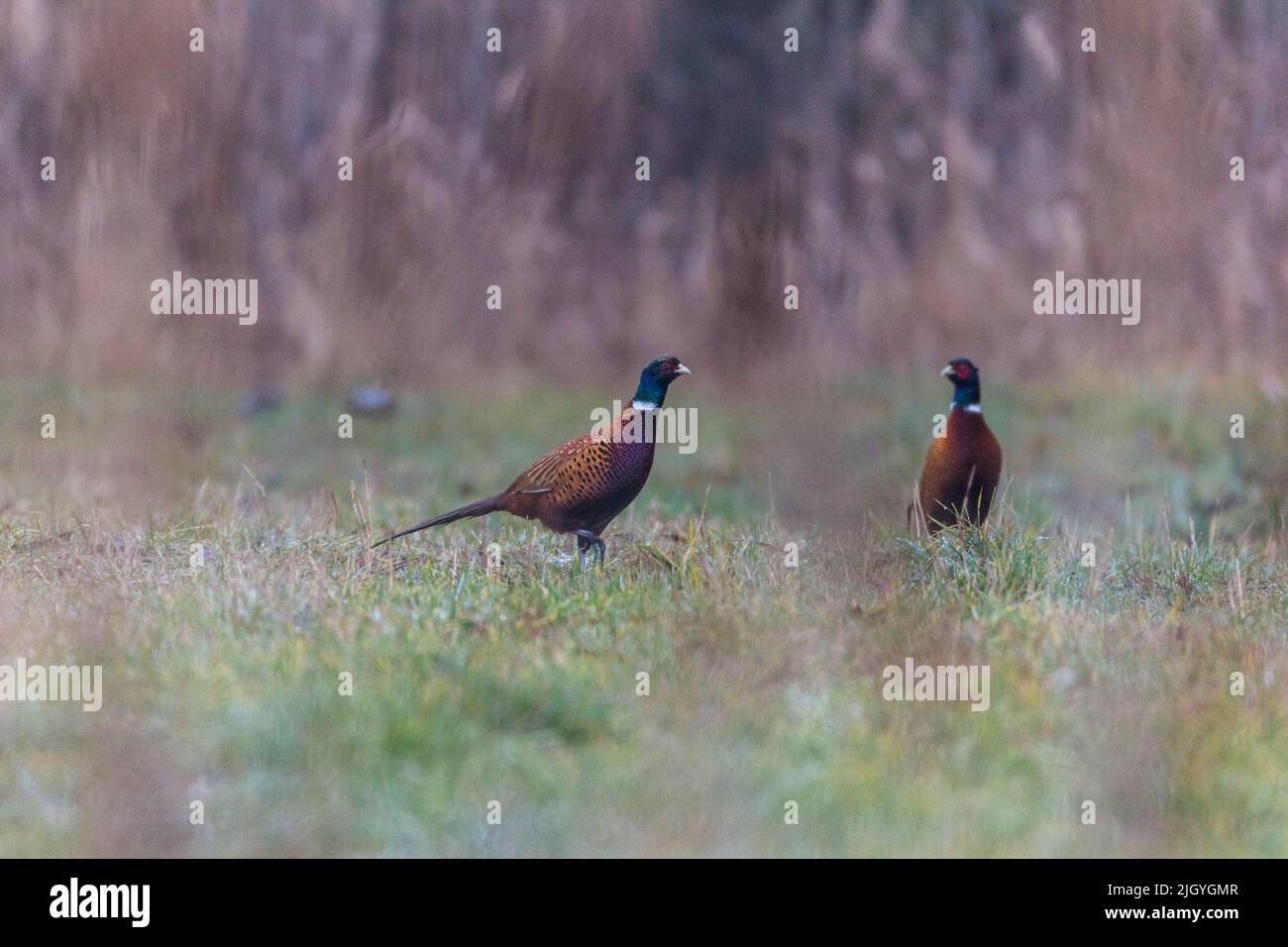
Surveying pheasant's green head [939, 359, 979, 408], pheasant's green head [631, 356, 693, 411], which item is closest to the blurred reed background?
pheasant's green head [939, 359, 979, 408]

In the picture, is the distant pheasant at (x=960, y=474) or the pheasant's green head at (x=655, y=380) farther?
the distant pheasant at (x=960, y=474)

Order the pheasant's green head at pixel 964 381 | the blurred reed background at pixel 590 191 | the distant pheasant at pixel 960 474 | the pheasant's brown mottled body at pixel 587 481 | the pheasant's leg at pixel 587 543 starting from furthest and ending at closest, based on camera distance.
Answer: the blurred reed background at pixel 590 191, the pheasant's green head at pixel 964 381, the distant pheasant at pixel 960 474, the pheasant's leg at pixel 587 543, the pheasant's brown mottled body at pixel 587 481

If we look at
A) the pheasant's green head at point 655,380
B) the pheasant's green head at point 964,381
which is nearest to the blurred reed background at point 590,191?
the pheasant's green head at point 964,381

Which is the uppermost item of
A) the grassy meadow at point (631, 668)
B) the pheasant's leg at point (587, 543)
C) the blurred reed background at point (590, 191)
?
the blurred reed background at point (590, 191)

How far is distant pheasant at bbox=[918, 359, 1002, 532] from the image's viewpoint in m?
5.49

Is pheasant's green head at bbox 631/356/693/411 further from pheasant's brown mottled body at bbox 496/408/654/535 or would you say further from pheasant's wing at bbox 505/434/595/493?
pheasant's wing at bbox 505/434/595/493

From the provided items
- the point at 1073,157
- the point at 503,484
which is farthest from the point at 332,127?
the point at 1073,157

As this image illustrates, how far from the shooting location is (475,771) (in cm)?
360

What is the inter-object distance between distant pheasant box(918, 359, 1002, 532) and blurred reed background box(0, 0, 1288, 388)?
4.92ft

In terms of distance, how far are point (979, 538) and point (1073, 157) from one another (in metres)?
4.48

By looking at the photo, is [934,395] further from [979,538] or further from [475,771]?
[475,771]

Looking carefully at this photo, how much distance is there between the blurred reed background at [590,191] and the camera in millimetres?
7148

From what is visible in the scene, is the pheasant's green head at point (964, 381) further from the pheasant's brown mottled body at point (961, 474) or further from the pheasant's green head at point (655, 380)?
the pheasant's green head at point (655, 380)

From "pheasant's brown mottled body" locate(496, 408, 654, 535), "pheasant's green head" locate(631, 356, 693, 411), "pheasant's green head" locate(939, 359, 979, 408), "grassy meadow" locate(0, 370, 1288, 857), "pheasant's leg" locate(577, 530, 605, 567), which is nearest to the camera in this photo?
"grassy meadow" locate(0, 370, 1288, 857)
